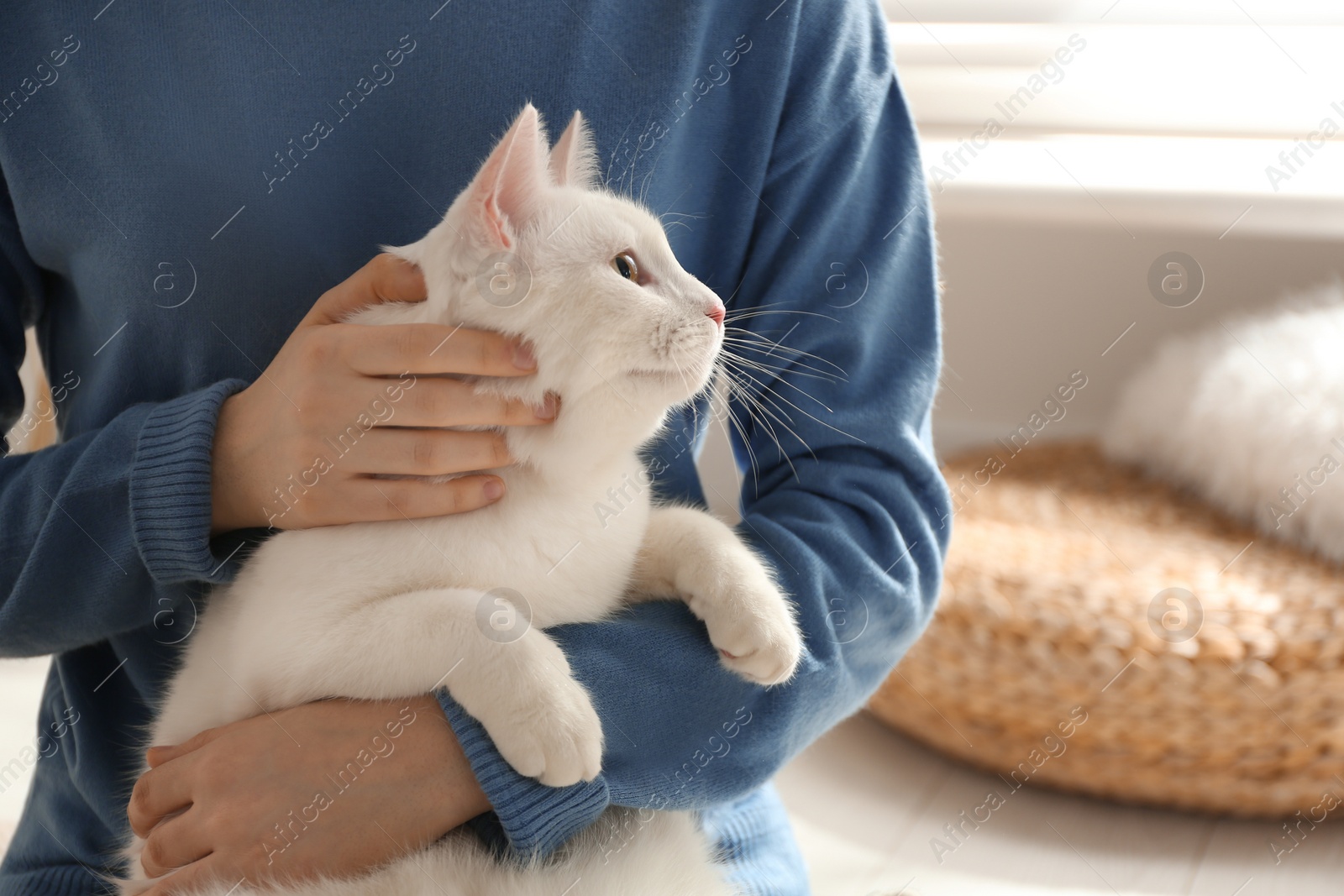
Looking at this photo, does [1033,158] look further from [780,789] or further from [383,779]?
[383,779]

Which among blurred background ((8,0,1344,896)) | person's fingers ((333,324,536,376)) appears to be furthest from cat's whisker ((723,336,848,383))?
blurred background ((8,0,1344,896))

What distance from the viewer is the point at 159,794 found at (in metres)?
0.72

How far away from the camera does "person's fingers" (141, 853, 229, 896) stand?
67 centimetres

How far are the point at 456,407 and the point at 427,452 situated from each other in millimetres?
38

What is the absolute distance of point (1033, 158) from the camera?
1990 mm

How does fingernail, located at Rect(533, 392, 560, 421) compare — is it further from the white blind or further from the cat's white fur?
the white blind

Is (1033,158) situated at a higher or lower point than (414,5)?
lower

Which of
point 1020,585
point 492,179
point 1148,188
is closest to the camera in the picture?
point 492,179

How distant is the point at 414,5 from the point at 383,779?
593 mm

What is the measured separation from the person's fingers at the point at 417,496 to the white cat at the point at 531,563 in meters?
0.02

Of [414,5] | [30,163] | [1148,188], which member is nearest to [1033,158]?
[1148,188]

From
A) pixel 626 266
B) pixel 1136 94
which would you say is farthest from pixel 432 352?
pixel 1136 94

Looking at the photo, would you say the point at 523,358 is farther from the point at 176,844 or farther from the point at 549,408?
the point at 176,844

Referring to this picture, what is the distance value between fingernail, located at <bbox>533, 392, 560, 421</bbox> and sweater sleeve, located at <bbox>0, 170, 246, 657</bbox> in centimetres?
26
